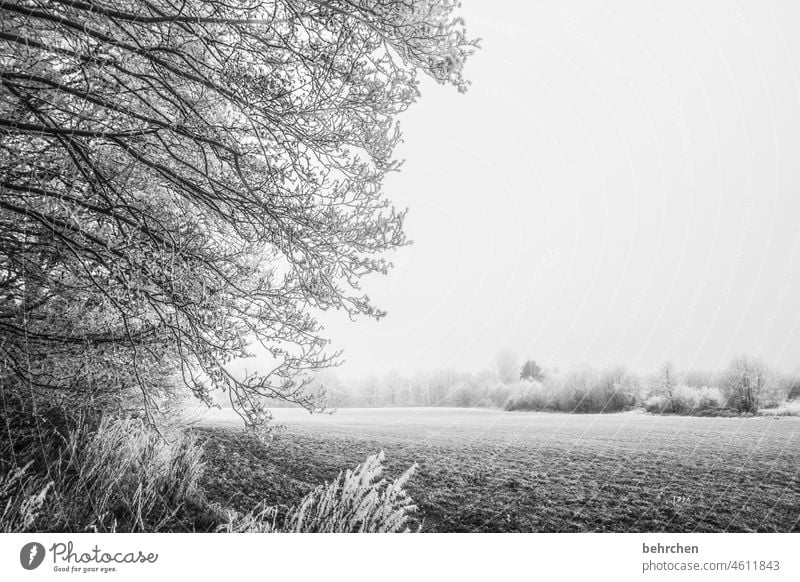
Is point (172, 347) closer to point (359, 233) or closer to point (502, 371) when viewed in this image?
point (359, 233)

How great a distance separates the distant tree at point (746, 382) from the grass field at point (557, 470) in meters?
0.25

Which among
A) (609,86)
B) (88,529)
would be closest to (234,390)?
(88,529)

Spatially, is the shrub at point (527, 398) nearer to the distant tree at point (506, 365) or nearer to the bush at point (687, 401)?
the distant tree at point (506, 365)

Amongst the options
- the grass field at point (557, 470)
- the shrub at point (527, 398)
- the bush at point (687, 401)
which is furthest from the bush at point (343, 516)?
the shrub at point (527, 398)

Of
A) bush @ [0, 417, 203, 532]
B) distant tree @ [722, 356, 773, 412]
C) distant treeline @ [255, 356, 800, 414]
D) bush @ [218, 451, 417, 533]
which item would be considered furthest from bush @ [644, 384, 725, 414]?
bush @ [0, 417, 203, 532]

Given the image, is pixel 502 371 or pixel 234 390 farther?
pixel 502 371

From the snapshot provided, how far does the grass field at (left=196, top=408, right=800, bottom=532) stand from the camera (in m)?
3.71

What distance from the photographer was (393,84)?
2.88 meters

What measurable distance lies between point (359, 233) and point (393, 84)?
0.99 metres

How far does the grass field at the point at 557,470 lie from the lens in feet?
12.2

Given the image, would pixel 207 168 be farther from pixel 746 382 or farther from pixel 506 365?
pixel 506 365

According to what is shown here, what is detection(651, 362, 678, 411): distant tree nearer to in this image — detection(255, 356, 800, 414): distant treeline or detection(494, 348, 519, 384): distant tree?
detection(255, 356, 800, 414): distant treeline
